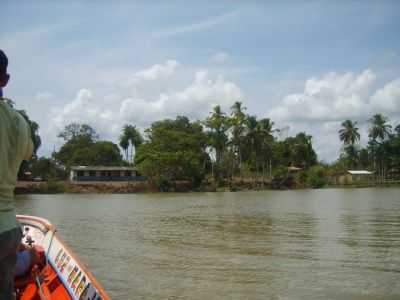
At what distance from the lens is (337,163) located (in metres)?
74.1

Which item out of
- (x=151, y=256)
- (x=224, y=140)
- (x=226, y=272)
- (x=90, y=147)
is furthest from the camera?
(x=90, y=147)

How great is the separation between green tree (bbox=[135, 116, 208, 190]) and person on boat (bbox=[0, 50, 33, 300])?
1939 inches

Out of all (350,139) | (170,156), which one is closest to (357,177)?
(350,139)

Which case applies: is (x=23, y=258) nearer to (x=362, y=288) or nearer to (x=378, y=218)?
(x=362, y=288)

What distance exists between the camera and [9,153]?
235 cm

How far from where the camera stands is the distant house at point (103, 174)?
58.9 metres

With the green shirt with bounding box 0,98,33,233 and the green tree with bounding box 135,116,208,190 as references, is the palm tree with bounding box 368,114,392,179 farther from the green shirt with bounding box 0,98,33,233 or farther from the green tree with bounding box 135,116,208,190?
the green shirt with bounding box 0,98,33,233

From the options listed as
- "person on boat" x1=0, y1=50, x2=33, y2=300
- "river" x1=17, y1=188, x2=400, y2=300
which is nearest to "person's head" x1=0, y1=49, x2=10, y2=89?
"person on boat" x1=0, y1=50, x2=33, y2=300

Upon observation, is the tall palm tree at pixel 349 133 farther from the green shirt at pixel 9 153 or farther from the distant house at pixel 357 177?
the green shirt at pixel 9 153

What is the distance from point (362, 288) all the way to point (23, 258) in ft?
16.4

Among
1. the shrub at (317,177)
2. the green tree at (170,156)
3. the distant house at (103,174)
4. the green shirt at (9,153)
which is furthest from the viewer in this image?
the shrub at (317,177)

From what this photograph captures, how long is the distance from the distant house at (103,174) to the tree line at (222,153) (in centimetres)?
326

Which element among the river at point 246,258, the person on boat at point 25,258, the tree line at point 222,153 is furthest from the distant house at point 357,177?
the person on boat at point 25,258

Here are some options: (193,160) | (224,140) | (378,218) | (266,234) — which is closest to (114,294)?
(266,234)
